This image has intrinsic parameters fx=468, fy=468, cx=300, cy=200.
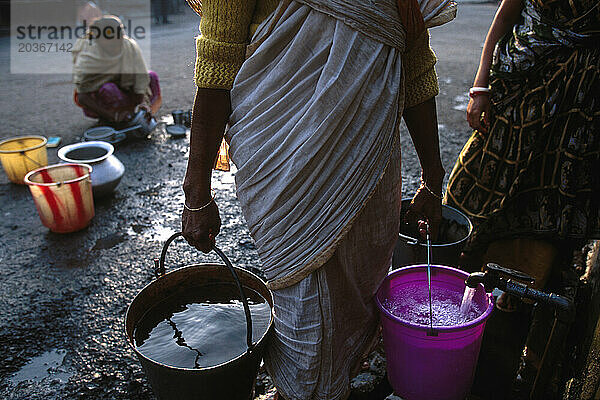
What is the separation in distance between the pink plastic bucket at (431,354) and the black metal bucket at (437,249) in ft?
1.01

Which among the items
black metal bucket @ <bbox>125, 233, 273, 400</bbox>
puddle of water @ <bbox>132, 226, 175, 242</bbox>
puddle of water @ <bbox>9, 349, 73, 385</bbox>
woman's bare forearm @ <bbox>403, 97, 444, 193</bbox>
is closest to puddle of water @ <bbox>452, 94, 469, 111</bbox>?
puddle of water @ <bbox>132, 226, 175, 242</bbox>

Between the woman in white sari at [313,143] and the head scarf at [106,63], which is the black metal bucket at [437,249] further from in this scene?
the head scarf at [106,63]

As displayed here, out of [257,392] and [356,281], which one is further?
[257,392]

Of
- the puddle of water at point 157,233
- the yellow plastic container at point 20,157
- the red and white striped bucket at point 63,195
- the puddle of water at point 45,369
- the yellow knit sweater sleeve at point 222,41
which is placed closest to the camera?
the yellow knit sweater sleeve at point 222,41

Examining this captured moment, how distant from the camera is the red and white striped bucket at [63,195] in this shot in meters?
3.53

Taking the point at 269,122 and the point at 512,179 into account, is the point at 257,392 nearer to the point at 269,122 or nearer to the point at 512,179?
the point at 269,122

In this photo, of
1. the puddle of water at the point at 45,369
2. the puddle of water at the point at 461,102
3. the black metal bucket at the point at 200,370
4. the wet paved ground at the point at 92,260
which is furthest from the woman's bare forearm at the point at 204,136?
the puddle of water at the point at 461,102

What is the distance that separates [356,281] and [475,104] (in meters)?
1.26

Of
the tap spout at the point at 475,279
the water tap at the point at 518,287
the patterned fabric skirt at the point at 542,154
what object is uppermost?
the patterned fabric skirt at the point at 542,154

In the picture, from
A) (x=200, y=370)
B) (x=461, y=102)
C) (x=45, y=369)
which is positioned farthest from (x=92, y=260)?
(x=461, y=102)

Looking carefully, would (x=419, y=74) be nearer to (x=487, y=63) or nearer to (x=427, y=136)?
(x=427, y=136)

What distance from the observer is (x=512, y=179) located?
8.12 feet

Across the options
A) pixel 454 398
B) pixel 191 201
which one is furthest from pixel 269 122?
pixel 454 398

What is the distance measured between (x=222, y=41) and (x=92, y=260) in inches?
96.8
